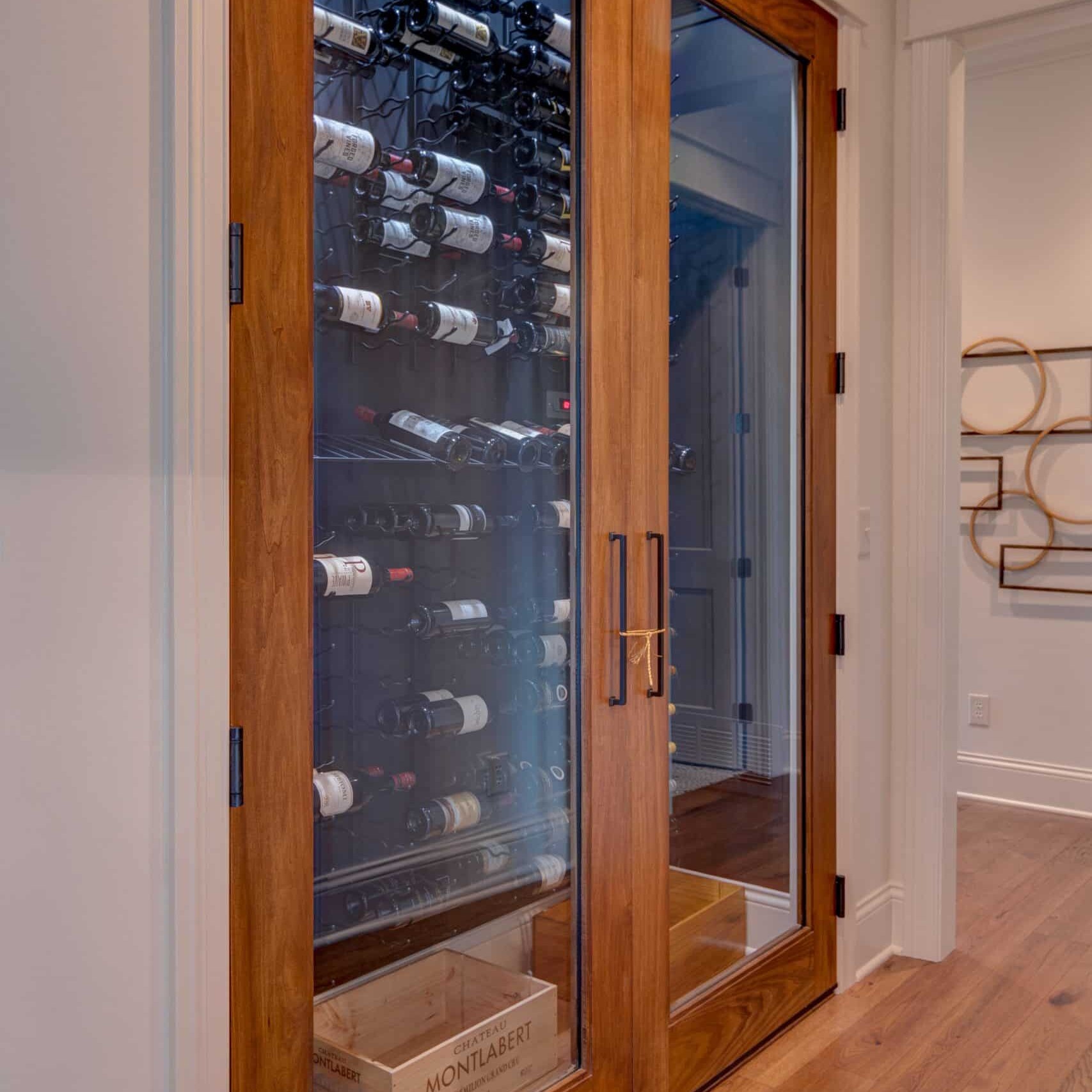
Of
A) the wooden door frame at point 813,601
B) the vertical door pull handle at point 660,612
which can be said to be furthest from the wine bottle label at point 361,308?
the wooden door frame at point 813,601

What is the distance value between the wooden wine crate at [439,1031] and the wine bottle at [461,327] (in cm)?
99

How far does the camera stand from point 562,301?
1.92 m

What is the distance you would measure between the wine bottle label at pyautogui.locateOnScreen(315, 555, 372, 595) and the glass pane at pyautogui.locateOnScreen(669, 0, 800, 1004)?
0.82 meters

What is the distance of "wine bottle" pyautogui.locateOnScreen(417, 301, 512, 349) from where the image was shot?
1.73 m

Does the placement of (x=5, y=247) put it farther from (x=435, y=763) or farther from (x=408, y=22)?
(x=435, y=763)

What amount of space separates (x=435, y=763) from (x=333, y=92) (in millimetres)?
1014

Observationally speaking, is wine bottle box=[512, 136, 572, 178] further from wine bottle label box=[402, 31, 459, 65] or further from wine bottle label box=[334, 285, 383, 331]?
wine bottle label box=[334, 285, 383, 331]

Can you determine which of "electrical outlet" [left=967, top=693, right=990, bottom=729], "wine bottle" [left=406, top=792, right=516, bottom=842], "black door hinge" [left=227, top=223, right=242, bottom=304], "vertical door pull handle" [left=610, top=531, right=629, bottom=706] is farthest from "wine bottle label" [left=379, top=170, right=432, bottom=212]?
"electrical outlet" [left=967, top=693, right=990, bottom=729]

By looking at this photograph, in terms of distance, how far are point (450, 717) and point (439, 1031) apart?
1.60 feet

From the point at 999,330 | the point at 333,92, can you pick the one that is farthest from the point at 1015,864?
the point at 333,92

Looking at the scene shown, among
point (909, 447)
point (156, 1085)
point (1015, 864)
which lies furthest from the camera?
point (1015, 864)

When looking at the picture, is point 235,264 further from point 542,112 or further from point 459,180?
point 542,112

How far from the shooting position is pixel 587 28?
1921mm

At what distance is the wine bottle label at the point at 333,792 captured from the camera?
1.54 meters
